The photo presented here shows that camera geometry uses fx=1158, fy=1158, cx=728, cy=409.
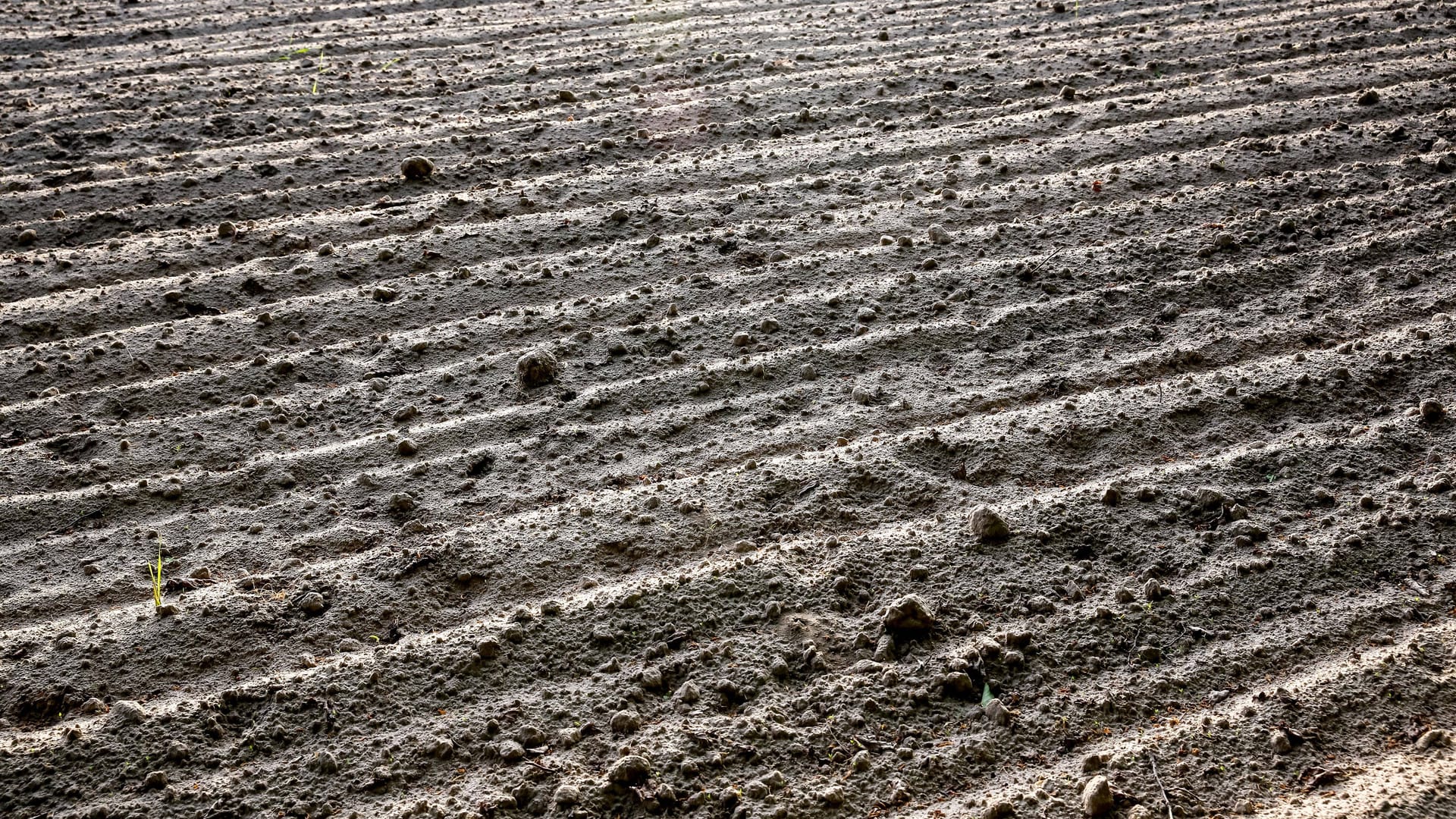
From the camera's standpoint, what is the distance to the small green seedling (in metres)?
2.08

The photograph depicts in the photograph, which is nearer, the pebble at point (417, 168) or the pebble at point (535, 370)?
the pebble at point (535, 370)

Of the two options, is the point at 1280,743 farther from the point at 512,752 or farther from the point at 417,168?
the point at 417,168

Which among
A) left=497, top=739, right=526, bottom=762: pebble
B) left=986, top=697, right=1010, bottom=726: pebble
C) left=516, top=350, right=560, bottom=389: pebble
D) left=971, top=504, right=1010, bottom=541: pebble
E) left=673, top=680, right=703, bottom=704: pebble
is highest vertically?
left=516, top=350, right=560, bottom=389: pebble

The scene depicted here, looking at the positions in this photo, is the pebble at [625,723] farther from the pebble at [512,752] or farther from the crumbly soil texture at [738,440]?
the pebble at [512,752]

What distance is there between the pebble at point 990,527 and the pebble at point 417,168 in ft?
6.97

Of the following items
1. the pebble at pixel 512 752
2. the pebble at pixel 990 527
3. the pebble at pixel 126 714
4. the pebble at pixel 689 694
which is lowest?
the pebble at pixel 512 752

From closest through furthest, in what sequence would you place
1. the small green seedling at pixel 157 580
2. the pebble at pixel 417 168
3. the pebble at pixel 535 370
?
1. the small green seedling at pixel 157 580
2. the pebble at pixel 535 370
3. the pebble at pixel 417 168

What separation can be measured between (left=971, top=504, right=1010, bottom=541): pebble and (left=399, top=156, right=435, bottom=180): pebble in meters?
2.13

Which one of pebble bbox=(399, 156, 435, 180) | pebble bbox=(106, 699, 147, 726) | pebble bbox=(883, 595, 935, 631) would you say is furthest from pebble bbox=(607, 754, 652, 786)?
pebble bbox=(399, 156, 435, 180)

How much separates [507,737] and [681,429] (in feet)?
2.83

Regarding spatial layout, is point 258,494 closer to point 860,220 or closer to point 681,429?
point 681,429

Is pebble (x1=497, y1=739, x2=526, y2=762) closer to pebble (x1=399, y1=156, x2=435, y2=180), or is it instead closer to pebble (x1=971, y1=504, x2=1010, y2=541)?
pebble (x1=971, y1=504, x2=1010, y2=541)

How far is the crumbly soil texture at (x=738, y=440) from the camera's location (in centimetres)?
177

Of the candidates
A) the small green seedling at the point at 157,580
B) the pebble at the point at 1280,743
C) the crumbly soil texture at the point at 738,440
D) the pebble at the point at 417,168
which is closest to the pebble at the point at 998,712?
the crumbly soil texture at the point at 738,440
